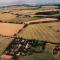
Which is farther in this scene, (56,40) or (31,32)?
(31,32)

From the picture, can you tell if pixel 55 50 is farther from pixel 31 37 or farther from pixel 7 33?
pixel 7 33

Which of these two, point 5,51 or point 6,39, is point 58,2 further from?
point 5,51

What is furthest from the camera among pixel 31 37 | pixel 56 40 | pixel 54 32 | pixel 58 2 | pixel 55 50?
pixel 58 2

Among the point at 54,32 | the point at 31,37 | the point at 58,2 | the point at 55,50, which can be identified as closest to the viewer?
the point at 55,50

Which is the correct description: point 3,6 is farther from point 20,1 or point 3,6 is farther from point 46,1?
point 46,1

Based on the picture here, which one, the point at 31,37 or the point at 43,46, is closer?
the point at 43,46

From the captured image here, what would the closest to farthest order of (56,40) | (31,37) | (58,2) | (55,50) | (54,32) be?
1. (55,50)
2. (56,40)
3. (31,37)
4. (54,32)
5. (58,2)

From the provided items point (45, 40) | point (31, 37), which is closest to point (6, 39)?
point (31, 37)

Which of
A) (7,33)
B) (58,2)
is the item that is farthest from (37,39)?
(58,2)
